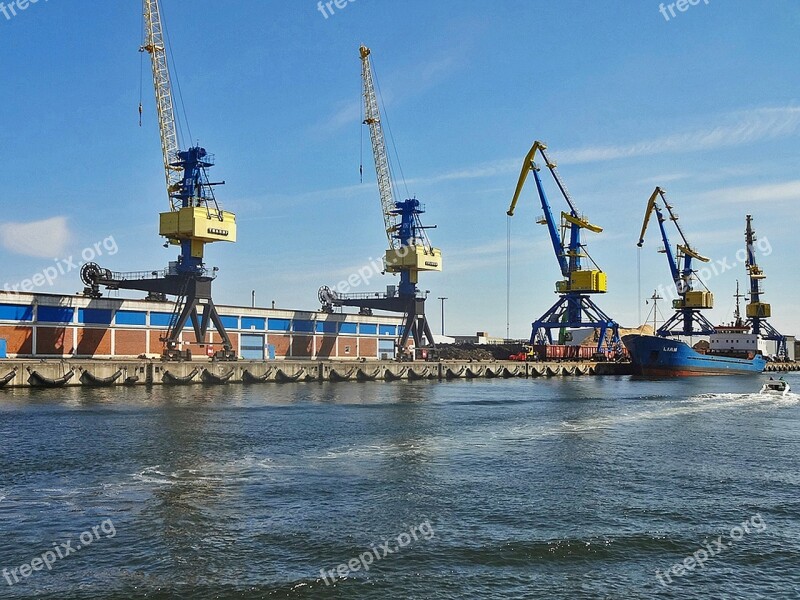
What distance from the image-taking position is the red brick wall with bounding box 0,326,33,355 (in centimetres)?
7188

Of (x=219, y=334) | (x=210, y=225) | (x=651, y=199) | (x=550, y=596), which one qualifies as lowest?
(x=550, y=596)

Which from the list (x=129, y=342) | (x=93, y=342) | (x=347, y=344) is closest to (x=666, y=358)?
(x=347, y=344)

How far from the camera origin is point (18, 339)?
72688 millimetres

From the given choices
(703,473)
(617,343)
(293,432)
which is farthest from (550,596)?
(617,343)

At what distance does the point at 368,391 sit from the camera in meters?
68.5

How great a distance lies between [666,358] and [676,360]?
1.43 meters

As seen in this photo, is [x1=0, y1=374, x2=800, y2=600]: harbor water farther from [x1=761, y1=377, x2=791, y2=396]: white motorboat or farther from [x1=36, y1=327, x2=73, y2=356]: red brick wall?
[x1=36, y1=327, x2=73, y2=356]: red brick wall

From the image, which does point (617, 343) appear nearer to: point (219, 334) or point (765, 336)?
point (765, 336)

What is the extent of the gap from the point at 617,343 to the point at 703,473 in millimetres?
99748

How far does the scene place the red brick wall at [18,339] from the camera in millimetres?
71875

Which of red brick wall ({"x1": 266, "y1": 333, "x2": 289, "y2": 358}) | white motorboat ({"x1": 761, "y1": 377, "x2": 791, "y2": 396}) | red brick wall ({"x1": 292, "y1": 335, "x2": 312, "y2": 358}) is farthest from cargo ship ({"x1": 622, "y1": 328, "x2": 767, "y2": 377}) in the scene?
red brick wall ({"x1": 266, "y1": 333, "x2": 289, "y2": 358})

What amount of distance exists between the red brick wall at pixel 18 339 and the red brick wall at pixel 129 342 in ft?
30.5

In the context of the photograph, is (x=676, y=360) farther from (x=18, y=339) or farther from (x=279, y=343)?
(x=18, y=339)

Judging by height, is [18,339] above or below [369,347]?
above
